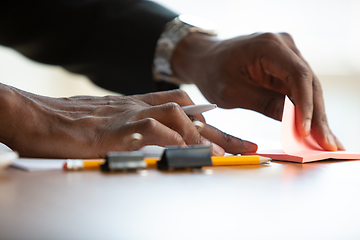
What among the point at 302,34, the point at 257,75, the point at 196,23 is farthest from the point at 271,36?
the point at 302,34

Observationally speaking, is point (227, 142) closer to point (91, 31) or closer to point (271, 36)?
point (271, 36)

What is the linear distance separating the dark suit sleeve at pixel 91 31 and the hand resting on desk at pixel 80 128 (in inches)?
32.8

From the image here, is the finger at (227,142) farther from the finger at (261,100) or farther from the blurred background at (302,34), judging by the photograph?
the blurred background at (302,34)

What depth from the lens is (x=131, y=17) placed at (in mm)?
1388

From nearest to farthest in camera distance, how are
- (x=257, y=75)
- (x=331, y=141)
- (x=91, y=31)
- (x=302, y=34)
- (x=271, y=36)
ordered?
(x=331, y=141)
(x=271, y=36)
(x=257, y=75)
(x=91, y=31)
(x=302, y=34)

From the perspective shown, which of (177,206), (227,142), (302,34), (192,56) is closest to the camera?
(177,206)

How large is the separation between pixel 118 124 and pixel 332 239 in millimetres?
379

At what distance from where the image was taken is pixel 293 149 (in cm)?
62

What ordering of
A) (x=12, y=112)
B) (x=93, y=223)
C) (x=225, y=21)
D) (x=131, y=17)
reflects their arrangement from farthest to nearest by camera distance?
1. (x=225, y=21)
2. (x=131, y=17)
3. (x=12, y=112)
4. (x=93, y=223)

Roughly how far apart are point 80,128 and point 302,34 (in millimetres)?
3720

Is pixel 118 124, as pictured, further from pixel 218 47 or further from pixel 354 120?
pixel 354 120

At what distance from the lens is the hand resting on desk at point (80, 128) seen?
48 cm

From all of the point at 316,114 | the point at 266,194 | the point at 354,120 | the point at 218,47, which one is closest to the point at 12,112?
the point at 266,194

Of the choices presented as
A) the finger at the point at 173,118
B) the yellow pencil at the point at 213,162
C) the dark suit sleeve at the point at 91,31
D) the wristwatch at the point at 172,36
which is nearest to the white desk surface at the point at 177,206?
the yellow pencil at the point at 213,162
